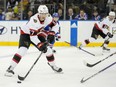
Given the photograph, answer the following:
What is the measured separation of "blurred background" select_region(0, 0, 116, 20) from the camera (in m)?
9.12

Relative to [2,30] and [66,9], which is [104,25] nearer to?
[66,9]

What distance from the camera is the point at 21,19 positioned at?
9.27 m

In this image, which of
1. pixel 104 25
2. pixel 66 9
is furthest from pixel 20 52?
pixel 66 9

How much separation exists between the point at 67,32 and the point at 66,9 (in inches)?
28.8

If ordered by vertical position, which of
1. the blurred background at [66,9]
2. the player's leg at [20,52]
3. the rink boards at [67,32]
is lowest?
the rink boards at [67,32]

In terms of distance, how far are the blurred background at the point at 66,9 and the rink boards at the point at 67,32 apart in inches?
11.5

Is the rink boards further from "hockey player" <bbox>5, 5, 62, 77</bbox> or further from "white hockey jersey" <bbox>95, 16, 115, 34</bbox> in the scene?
"hockey player" <bbox>5, 5, 62, 77</bbox>

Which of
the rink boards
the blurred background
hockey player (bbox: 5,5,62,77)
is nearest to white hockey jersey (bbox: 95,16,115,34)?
the rink boards

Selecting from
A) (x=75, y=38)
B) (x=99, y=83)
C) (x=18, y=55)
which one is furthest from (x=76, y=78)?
(x=75, y=38)

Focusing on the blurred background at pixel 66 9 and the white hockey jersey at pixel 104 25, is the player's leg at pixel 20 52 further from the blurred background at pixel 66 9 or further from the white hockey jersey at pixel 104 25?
the blurred background at pixel 66 9

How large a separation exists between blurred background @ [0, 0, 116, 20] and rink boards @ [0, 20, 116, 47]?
0.96ft

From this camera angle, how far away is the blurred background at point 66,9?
912 centimetres

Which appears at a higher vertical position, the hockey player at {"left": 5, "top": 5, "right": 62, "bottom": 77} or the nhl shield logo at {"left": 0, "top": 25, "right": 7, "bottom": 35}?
the hockey player at {"left": 5, "top": 5, "right": 62, "bottom": 77}

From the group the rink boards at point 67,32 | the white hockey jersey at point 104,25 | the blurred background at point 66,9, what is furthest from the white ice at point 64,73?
the blurred background at point 66,9
